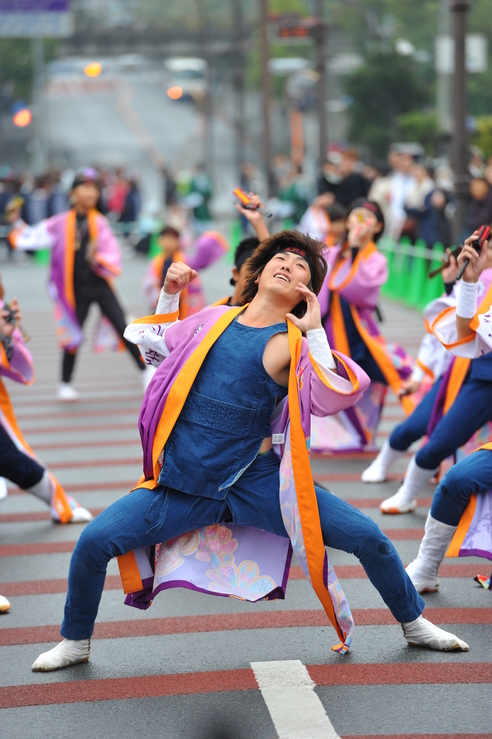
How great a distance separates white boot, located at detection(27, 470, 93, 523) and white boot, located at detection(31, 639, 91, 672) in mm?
1746

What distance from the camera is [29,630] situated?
455cm

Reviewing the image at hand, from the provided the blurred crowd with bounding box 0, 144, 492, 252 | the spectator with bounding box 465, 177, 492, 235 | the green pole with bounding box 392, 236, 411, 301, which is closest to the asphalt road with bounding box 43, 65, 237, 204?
the blurred crowd with bounding box 0, 144, 492, 252

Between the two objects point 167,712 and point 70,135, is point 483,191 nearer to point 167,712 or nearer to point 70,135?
point 167,712

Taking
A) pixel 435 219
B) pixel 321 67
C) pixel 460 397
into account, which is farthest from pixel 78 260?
pixel 321 67

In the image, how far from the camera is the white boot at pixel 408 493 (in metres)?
5.70

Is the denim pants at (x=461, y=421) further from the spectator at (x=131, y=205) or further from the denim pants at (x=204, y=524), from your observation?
the spectator at (x=131, y=205)

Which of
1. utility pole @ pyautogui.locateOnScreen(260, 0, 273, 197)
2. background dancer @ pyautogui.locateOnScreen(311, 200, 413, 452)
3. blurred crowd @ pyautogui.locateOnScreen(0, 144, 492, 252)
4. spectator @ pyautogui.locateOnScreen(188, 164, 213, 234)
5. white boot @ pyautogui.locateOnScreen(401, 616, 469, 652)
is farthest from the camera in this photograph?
spectator @ pyautogui.locateOnScreen(188, 164, 213, 234)

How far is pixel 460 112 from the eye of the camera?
35.8ft

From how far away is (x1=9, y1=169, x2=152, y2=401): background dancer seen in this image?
31.6 ft

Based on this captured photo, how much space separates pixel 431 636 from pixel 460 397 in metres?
1.28

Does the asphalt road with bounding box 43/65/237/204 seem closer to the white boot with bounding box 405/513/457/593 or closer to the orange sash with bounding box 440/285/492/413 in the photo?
the orange sash with bounding box 440/285/492/413

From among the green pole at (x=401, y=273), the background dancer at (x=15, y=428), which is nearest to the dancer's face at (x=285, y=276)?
the background dancer at (x=15, y=428)

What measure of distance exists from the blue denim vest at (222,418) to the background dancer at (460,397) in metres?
1.01

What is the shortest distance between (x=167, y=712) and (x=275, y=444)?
0.97 m
